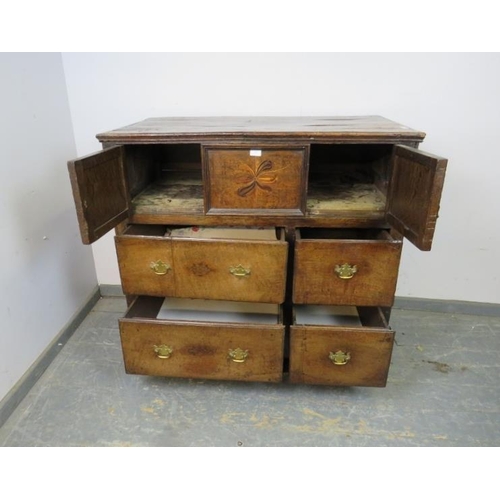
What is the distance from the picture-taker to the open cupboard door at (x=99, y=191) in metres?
0.89

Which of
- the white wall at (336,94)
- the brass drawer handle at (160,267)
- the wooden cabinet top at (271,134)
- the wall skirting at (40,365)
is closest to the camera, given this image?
the wooden cabinet top at (271,134)

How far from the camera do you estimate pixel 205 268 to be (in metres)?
1.08

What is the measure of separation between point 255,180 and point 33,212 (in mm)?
814

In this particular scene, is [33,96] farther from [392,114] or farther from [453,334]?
[453,334]

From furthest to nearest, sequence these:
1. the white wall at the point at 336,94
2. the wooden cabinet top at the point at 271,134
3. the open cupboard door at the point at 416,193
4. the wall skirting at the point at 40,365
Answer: the white wall at the point at 336,94
the wall skirting at the point at 40,365
the wooden cabinet top at the point at 271,134
the open cupboard door at the point at 416,193

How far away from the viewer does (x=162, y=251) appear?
1072 millimetres

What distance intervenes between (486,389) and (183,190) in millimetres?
1254

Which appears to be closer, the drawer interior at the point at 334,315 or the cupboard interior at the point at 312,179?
the cupboard interior at the point at 312,179

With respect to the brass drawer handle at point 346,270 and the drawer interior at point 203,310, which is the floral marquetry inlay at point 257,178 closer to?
the brass drawer handle at point 346,270

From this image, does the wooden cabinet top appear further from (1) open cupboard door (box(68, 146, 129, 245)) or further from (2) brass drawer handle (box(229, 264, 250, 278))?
(2) brass drawer handle (box(229, 264, 250, 278))

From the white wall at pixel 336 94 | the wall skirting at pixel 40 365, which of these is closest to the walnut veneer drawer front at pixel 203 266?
the wall skirting at pixel 40 365

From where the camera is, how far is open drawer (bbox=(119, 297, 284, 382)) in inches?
44.5

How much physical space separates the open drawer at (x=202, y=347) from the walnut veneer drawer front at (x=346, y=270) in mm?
167

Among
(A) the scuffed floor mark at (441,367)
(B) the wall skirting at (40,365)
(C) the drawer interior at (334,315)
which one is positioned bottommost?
(A) the scuffed floor mark at (441,367)
